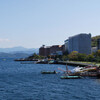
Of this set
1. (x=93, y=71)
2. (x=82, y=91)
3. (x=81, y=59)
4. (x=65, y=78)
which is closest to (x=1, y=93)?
(x=82, y=91)

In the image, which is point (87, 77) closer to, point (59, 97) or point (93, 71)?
point (93, 71)

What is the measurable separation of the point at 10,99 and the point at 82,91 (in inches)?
638

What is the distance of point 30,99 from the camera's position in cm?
4175

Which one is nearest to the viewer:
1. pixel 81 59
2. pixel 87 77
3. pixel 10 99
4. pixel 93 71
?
pixel 10 99

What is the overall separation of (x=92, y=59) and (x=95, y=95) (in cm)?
12520

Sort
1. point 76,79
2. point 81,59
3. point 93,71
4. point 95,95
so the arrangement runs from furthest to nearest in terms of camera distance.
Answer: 1. point 81,59
2. point 93,71
3. point 76,79
4. point 95,95

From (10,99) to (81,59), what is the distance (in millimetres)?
146794

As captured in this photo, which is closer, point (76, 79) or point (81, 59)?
point (76, 79)

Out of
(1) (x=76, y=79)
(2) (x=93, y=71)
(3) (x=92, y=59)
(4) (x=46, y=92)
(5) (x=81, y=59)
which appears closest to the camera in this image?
(4) (x=46, y=92)

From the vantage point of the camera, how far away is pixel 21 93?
47.1m

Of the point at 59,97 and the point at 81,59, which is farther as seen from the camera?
the point at 81,59

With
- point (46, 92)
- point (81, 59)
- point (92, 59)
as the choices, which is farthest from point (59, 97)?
point (81, 59)

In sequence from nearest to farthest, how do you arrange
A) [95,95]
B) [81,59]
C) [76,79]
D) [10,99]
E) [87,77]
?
1. [10,99]
2. [95,95]
3. [76,79]
4. [87,77]
5. [81,59]

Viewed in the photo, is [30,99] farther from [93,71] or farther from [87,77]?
[93,71]
